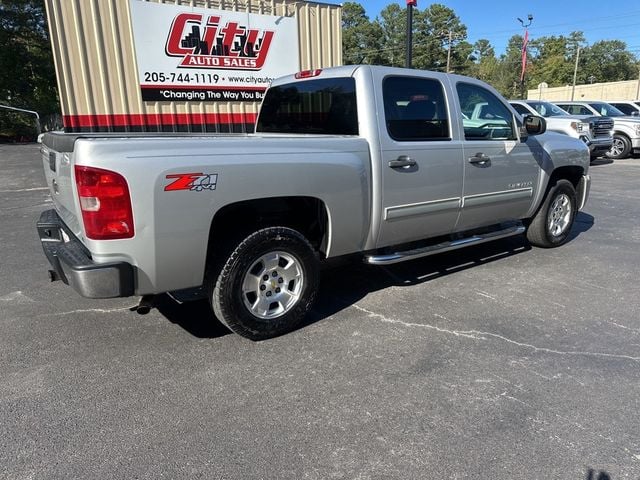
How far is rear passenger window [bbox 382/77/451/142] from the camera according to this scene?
397cm

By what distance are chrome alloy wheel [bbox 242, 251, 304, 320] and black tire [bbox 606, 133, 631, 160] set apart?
15.6 metres

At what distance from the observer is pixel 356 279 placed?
4.89 metres

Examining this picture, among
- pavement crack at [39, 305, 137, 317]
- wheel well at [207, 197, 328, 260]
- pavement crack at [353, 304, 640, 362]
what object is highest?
wheel well at [207, 197, 328, 260]

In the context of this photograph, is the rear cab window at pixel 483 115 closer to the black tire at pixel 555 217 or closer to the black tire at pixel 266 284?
the black tire at pixel 555 217

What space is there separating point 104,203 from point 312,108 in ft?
7.41

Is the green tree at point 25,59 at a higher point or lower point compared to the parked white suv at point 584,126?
higher

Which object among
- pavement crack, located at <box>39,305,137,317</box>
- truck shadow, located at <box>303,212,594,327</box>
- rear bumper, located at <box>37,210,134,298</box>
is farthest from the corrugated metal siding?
rear bumper, located at <box>37,210,134,298</box>

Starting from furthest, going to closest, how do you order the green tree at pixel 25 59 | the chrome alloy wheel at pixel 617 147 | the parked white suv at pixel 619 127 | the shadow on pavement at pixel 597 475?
1. the green tree at pixel 25 59
2. the chrome alloy wheel at pixel 617 147
3. the parked white suv at pixel 619 127
4. the shadow on pavement at pixel 597 475

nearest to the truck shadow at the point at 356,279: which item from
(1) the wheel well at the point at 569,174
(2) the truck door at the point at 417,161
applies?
(2) the truck door at the point at 417,161

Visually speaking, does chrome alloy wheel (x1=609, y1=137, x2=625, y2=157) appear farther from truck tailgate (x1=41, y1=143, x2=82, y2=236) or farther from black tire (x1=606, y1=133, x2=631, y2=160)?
truck tailgate (x1=41, y1=143, x2=82, y2=236)

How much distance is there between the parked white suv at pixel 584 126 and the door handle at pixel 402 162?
11.6 metres

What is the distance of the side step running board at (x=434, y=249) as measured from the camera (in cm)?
403

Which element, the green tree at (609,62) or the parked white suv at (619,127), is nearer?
the parked white suv at (619,127)

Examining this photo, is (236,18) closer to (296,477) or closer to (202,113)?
(202,113)
